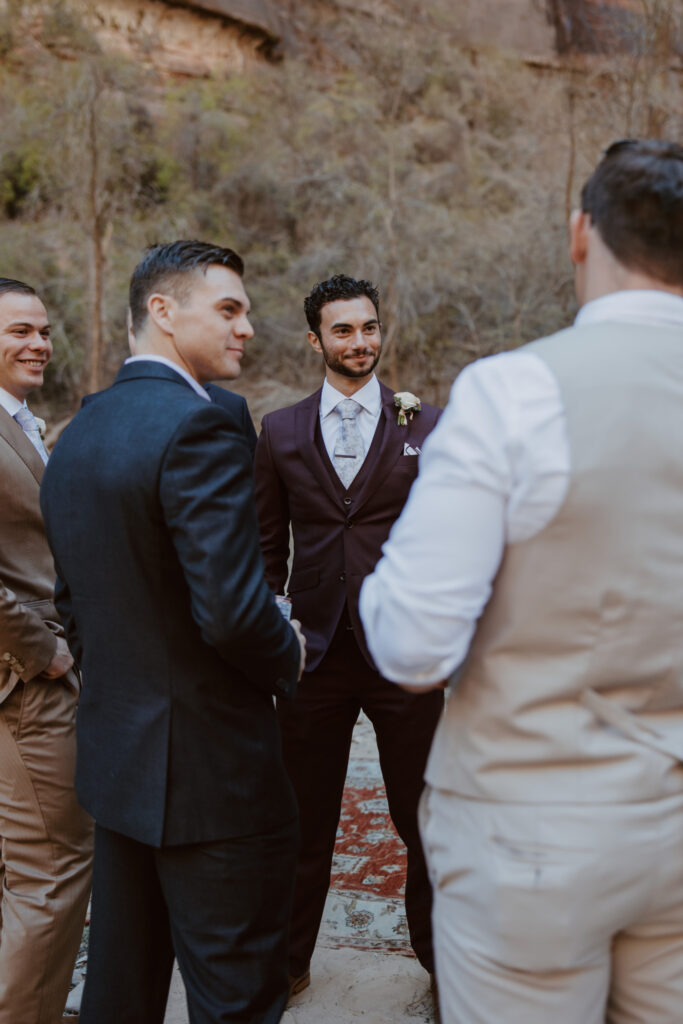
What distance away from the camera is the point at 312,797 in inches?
113

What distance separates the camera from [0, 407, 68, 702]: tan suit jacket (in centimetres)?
237

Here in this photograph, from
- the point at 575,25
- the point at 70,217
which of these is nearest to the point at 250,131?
the point at 70,217

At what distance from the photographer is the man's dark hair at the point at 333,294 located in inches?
128

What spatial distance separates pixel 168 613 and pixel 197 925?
0.65m

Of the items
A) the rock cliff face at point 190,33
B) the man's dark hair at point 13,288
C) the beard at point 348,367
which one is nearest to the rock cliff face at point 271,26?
the rock cliff face at point 190,33

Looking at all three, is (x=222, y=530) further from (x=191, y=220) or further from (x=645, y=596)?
(x=191, y=220)

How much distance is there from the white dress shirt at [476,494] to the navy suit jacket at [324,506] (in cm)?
148

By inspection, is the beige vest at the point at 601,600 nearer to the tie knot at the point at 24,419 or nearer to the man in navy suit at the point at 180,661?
the man in navy suit at the point at 180,661

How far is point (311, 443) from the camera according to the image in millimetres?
2951

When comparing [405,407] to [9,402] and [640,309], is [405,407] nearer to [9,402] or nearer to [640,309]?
[9,402]

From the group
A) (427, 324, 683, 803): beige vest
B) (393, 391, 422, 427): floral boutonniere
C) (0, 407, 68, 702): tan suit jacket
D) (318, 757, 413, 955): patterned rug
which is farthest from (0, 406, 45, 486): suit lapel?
(318, 757, 413, 955): patterned rug

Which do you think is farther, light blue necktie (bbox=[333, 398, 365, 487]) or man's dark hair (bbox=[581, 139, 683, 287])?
light blue necktie (bbox=[333, 398, 365, 487])

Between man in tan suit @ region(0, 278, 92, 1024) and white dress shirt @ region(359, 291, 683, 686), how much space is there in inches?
56.3

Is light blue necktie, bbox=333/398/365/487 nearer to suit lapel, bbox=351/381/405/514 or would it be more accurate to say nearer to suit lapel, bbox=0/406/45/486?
suit lapel, bbox=351/381/405/514
